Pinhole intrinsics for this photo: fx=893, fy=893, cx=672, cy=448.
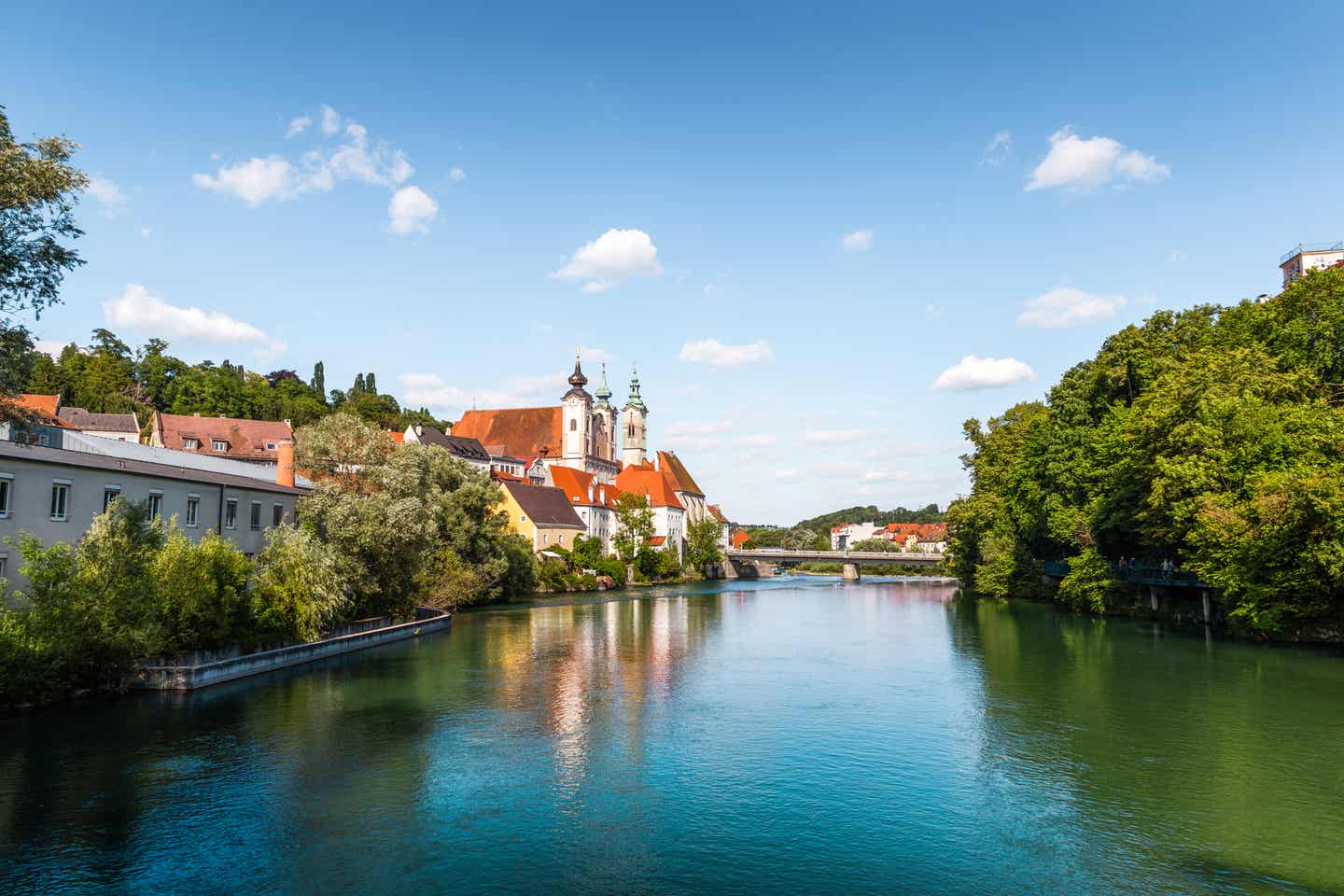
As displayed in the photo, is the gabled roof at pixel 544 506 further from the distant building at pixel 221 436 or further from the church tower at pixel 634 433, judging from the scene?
the church tower at pixel 634 433

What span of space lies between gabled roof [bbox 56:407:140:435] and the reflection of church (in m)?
47.2

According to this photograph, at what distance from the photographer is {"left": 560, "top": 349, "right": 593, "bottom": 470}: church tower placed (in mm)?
127875

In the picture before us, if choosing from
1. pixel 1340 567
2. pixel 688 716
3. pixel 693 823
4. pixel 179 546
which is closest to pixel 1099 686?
pixel 1340 567

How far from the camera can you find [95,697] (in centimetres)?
2597

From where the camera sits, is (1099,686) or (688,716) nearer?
(688,716)

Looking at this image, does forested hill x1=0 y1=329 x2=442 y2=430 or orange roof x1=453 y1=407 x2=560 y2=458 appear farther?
orange roof x1=453 y1=407 x2=560 y2=458

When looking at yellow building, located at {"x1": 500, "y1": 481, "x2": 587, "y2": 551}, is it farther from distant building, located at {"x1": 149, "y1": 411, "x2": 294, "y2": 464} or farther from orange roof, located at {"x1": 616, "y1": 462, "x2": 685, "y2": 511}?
orange roof, located at {"x1": 616, "y1": 462, "x2": 685, "y2": 511}

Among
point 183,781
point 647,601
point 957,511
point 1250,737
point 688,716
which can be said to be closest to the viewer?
point 183,781

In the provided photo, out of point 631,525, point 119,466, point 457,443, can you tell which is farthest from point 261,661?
point 457,443

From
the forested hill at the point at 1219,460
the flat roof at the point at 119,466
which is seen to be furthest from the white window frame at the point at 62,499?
the forested hill at the point at 1219,460

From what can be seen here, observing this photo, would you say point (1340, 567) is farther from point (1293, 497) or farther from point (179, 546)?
point (179, 546)

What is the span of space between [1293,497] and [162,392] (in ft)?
407

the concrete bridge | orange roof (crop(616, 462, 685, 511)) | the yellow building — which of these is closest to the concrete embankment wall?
the yellow building

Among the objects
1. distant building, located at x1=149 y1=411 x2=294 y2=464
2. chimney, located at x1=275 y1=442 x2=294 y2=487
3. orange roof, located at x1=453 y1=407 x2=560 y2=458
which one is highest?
orange roof, located at x1=453 y1=407 x2=560 y2=458
